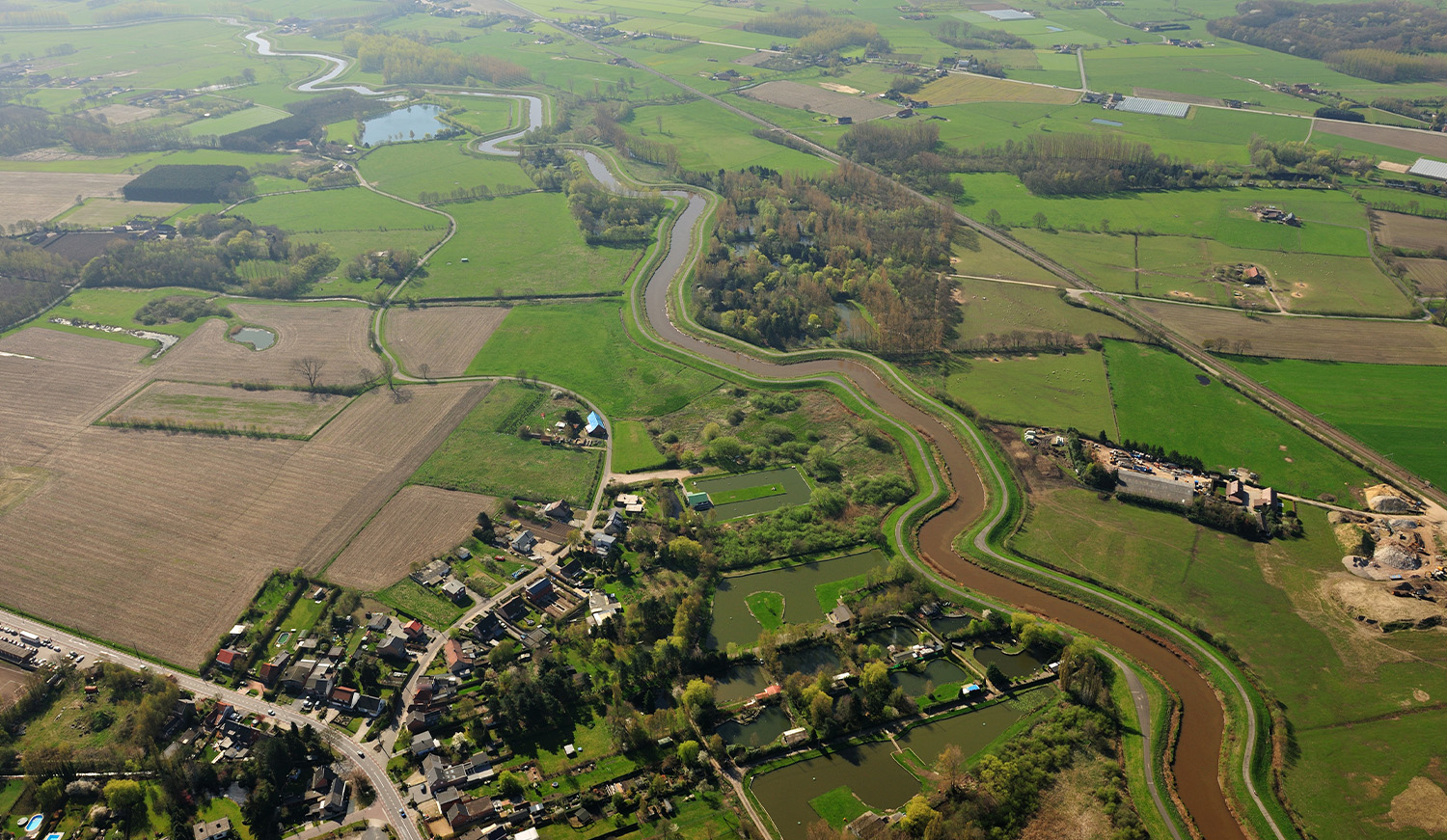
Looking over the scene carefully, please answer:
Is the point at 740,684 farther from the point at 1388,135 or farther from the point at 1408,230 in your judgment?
the point at 1388,135

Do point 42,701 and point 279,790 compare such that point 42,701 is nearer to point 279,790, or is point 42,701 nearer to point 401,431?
point 279,790

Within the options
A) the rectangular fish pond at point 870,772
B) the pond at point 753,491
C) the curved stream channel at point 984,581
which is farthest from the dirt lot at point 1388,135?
the rectangular fish pond at point 870,772

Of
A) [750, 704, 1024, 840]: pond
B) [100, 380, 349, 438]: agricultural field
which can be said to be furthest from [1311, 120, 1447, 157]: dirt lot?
[100, 380, 349, 438]: agricultural field

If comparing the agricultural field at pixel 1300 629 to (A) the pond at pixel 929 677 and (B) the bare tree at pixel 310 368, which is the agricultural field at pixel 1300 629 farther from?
(B) the bare tree at pixel 310 368

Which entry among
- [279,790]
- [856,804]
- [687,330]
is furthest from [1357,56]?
[279,790]

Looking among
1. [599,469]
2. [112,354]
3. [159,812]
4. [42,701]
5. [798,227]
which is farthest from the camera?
[798,227]
